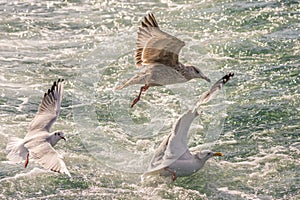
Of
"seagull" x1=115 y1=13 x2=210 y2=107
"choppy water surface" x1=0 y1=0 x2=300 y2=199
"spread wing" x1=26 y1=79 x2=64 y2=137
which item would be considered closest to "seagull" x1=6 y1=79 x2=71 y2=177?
"spread wing" x1=26 y1=79 x2=64 y2=137

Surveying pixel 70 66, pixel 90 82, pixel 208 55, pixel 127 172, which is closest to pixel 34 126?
pixel 127 172

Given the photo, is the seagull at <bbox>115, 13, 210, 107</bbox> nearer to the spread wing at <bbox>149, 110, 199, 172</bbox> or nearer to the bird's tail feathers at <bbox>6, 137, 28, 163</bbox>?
the spread wing at <bbox>149, 110, 199, 172</bbox>

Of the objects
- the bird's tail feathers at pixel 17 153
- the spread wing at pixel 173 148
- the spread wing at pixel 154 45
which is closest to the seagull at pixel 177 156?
the spread wing at pixel 173 148

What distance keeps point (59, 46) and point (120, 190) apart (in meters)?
7.31

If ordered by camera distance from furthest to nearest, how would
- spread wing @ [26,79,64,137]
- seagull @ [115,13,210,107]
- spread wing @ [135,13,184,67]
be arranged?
spread wing @ [26,79,64,137] < seagull @ [115,13,210,107] < spread wing @ [135,13,184,67]

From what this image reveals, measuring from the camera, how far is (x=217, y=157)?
1005 centimetres

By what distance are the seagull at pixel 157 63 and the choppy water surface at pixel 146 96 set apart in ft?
3.81

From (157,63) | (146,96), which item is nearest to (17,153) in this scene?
(157,63)

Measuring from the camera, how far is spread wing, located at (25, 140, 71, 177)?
815 centimetres

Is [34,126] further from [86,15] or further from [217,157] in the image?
[86,15]

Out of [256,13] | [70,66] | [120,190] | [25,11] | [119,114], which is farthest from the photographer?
[25,11]

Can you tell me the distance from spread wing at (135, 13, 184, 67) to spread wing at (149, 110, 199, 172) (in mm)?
1084

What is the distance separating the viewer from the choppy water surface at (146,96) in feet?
30.6

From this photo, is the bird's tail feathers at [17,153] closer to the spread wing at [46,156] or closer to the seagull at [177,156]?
the spread wing at [46,156]
